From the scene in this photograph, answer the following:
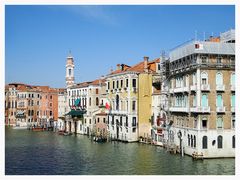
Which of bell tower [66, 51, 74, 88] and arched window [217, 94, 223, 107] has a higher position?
bell tower [66, 51, 74, 88]

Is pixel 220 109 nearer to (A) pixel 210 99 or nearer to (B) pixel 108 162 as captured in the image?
(A) pixel 210 99

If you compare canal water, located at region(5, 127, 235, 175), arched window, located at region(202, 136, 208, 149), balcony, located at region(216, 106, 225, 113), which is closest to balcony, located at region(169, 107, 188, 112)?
balcony, located at region(216, 106, 225, 113)

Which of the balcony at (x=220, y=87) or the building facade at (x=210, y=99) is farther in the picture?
the balcony at (x=220, y=87)

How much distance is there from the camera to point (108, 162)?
1477 cm

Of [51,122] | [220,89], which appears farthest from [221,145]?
[51,122]

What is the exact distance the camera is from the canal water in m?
13.1

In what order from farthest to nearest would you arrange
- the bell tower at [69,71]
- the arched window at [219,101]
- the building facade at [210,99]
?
the bell tower at [69,71], the arched window at [219,101], the building facade at [210,99]

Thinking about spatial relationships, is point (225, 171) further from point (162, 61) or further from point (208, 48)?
point (162, 61)

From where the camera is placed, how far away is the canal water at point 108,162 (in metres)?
13.1

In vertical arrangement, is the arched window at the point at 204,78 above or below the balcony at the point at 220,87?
above

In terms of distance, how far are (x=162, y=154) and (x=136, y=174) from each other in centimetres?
406

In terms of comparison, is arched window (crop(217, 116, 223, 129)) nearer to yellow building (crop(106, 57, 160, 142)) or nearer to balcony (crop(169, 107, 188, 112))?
balcony (crop(169, 107, 188, 112))

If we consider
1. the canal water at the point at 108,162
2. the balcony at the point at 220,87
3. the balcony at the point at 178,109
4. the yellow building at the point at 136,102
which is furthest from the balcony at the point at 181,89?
the yellow building at the point at 136,102

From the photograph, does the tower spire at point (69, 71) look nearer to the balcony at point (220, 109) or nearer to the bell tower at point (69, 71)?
the bell tower at point (69, 71)
